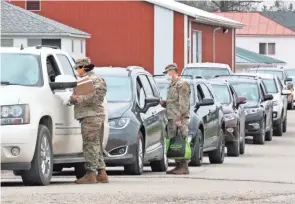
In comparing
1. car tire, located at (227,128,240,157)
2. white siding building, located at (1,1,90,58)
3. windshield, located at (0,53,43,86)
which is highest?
white siding building, located at (1,1,90,58)

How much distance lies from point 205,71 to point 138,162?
20.4 m

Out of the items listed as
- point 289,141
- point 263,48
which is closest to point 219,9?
point 263,48

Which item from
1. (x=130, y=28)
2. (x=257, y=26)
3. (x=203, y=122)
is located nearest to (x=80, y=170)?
(x=203, y=122)

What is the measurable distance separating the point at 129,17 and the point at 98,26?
1.48 m

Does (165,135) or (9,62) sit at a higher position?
(9,62)

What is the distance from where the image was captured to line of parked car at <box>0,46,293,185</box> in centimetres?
1311

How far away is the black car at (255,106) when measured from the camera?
28.6m

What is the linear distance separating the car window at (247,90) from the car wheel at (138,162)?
12.9 m

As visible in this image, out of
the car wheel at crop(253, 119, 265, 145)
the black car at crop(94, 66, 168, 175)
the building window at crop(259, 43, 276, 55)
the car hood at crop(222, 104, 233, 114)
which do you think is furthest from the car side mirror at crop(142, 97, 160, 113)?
the building window at crop(259, 43, 276, 55)

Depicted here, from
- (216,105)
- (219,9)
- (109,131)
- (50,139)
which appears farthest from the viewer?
(219,9)

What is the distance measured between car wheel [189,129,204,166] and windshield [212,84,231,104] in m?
4.97

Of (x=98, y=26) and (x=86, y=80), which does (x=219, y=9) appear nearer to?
(x=98, y=26)

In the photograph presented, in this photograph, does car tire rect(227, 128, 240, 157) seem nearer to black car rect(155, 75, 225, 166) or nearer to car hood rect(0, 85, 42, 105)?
black car rect(155, 75, 225, 166)

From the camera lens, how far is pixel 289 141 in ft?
101
